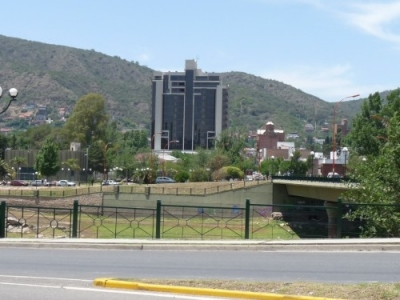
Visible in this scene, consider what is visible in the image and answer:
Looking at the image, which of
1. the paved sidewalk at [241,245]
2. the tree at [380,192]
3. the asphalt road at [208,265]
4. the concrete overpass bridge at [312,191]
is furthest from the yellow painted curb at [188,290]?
the concrete overpass bridge at [312,191]

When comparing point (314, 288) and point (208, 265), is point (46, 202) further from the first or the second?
point (314, 288)

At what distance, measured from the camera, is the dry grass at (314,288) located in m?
13.4

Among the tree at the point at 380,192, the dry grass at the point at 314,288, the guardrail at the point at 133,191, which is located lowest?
the guardrail at the point at 133,191

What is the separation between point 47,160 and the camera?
11025 cm

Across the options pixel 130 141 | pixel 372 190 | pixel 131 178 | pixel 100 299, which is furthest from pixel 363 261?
pixel 130 141

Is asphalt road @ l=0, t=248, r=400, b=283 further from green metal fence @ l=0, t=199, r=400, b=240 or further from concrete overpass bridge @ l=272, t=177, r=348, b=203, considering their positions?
concrete overpass bridge @ l=272, t=177, r=348, b=203

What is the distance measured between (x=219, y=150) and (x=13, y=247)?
338 feet

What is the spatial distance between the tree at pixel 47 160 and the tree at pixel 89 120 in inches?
1164

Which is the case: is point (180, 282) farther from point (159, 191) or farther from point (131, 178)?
point (131, 178)

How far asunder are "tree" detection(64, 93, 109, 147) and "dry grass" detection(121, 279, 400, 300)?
416 feet

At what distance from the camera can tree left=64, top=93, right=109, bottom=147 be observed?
462 feet

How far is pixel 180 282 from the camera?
1555cm

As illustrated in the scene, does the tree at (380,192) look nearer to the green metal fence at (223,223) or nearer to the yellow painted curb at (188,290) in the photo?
the green metal fence at (223,223)

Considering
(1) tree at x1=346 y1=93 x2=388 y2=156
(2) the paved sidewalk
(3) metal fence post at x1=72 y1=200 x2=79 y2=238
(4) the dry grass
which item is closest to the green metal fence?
(3) metal fence post at x1=72 y1=200 x2=79 y2=238
